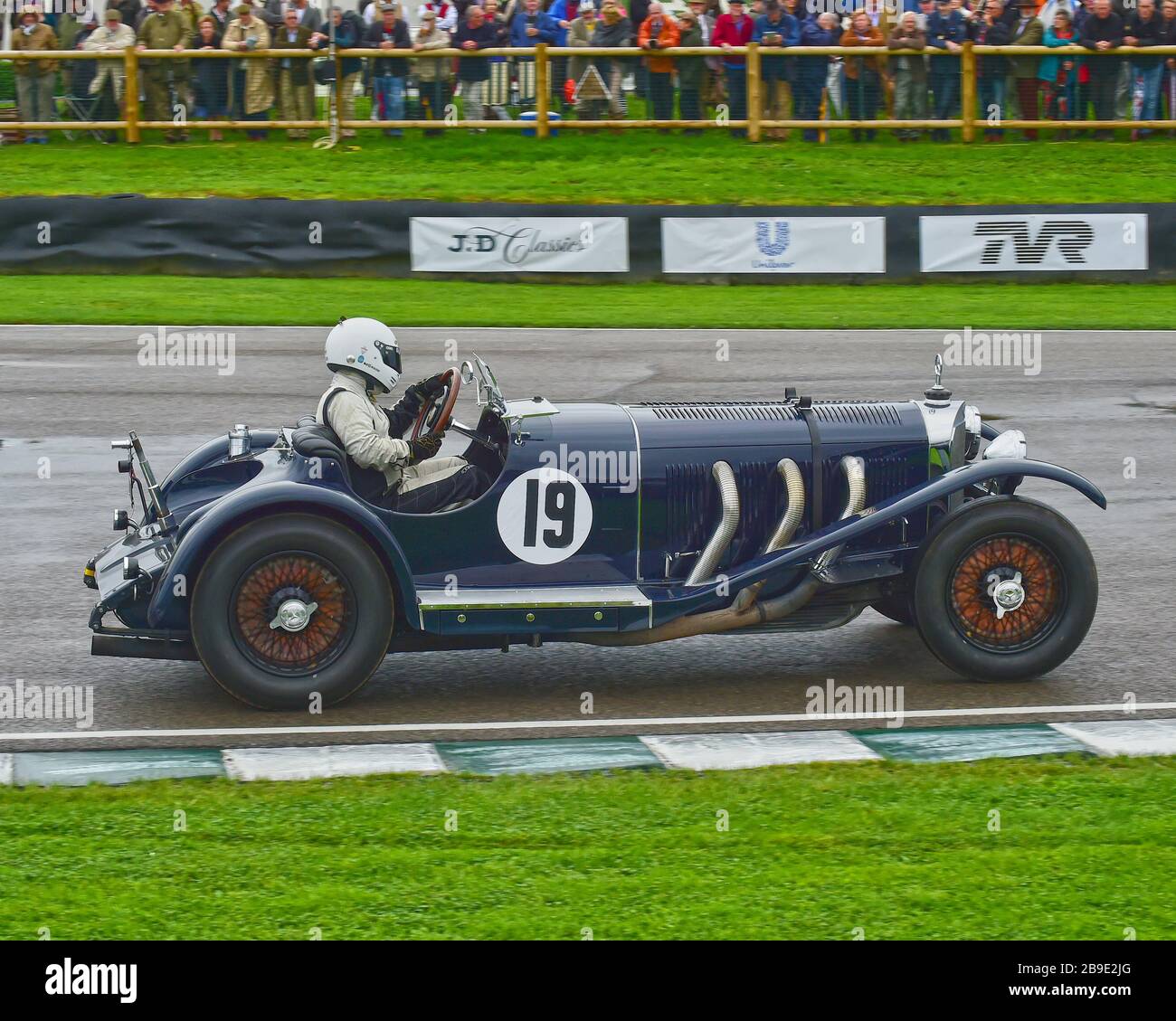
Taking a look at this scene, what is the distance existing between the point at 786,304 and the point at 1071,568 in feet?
40.5

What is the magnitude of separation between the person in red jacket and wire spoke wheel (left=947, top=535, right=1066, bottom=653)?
706 inches

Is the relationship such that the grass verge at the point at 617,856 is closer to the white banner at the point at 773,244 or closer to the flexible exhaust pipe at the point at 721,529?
the flexible exhaust pipe at the point at 721,529

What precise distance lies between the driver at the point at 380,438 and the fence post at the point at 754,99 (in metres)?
17.9

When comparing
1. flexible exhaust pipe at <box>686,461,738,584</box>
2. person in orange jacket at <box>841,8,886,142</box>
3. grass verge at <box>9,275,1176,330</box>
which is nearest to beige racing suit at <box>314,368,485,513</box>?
flexible exhaust pipe at <box>686,461,738,584</box>

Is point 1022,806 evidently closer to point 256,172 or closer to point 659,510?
point 659,510

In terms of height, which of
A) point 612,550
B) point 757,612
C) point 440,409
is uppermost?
point 440,409

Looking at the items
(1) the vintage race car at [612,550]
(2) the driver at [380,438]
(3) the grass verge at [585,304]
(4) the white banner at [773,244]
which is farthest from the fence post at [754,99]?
(2) the driver at [380,438]

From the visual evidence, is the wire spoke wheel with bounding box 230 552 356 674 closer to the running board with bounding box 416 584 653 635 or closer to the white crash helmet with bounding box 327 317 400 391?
the running board with bounding box 416 584 653 635

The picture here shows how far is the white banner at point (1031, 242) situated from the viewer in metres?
20.6

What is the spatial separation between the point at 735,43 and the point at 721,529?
1822 centimetres

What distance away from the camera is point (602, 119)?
83.1 feet

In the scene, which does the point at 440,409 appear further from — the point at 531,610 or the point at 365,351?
the point at 531,610

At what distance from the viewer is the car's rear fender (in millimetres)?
7371

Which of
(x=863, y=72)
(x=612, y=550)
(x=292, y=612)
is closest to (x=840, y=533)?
(x=612, y=550)
